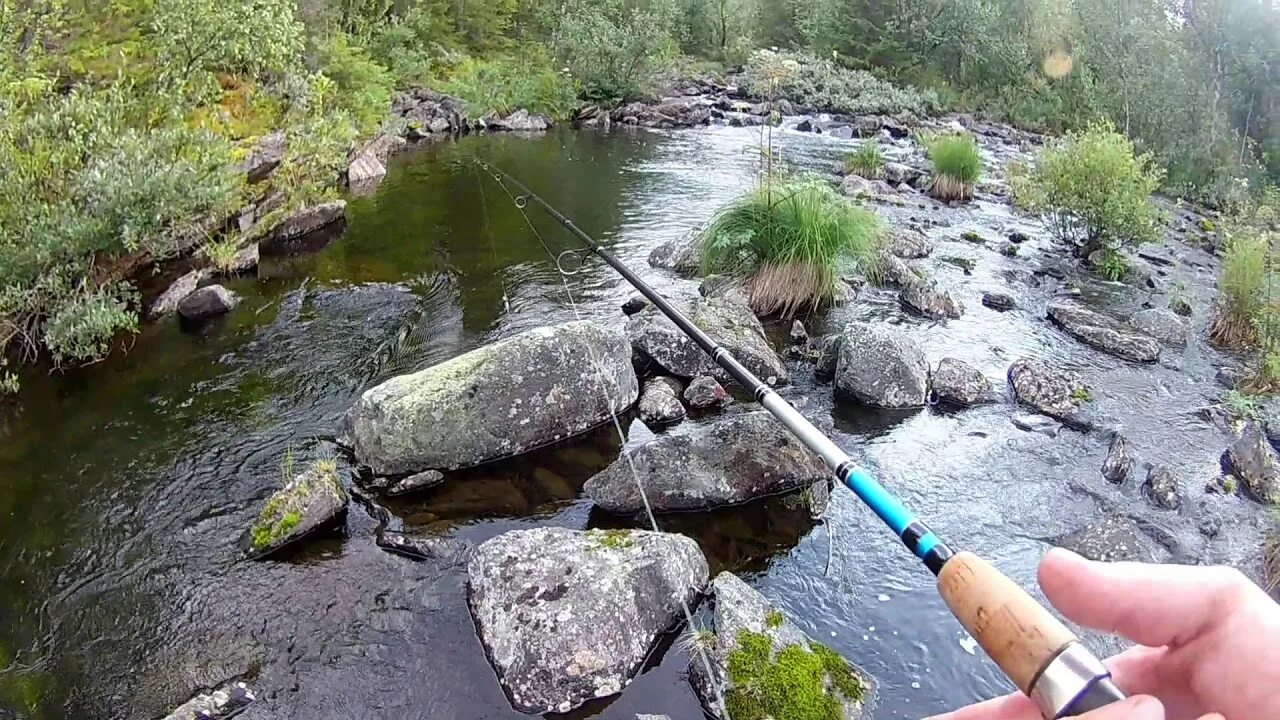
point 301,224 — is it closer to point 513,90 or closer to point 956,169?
point 956,169

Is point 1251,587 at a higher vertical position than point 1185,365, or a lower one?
higher

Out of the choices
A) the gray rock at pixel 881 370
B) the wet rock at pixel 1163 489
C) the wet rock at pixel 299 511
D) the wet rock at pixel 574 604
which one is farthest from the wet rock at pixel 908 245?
the wet rock at pixel 299 511

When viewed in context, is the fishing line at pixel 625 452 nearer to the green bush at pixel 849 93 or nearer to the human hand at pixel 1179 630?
the human hand at pixel 1179 630

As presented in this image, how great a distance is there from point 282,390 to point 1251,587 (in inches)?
375

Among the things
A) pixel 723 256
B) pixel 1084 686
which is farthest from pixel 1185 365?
pixel 1084 686

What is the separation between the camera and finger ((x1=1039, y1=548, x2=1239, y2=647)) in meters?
1.53

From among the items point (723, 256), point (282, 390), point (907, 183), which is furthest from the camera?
point (907, 183)

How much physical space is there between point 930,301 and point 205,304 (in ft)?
37.0

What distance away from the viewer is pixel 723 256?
12258 millimetres

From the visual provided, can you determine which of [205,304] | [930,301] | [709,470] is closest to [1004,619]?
[709,470]

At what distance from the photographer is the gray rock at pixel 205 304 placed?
36.8ft

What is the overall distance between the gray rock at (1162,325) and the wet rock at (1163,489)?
174 inches

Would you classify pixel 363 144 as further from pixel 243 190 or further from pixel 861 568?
pixel 861 568

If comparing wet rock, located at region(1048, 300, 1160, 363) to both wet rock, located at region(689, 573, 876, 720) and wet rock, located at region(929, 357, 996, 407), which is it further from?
wet rock, located at region(689, 573, 876, 720)
